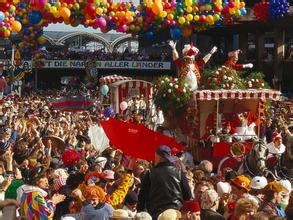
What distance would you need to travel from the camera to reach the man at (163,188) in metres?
7.60

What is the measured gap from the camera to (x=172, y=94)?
16203 mm

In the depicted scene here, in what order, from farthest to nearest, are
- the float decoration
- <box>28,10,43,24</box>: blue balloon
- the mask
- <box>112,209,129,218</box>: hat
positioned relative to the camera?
<box>28,10,43,24</box>: blue balloon
the float decoration
the mask
<box>112,209,129,218</box>: hat

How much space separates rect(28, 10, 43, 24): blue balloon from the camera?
16.7 meters

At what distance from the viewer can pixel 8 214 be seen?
16.7ft

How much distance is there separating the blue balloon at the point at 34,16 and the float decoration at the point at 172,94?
3.16 metres

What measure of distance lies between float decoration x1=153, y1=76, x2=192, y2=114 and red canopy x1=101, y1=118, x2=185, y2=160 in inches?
187

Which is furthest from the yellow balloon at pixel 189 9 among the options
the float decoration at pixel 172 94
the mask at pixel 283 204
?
the mask at pixel 283 204

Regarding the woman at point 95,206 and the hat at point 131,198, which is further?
the hat at point 131,198

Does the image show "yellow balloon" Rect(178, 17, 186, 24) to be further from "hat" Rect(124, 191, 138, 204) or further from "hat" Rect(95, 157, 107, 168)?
"hat" Rect(124, 191, 138, 204)

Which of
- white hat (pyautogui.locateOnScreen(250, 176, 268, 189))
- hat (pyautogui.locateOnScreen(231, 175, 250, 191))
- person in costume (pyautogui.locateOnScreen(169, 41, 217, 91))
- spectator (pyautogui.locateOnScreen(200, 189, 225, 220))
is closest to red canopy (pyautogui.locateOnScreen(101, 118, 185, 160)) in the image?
hat (pyautogui.locateOnScreen(231, 175, 250, 191))

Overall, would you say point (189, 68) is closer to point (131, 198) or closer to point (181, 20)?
point (181, 20)

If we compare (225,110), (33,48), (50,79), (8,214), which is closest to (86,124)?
(33,48)

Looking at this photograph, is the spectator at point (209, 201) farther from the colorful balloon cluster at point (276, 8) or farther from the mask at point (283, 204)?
the colorful balloon cluster at point (276, 8)

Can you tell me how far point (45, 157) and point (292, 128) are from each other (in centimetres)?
587
